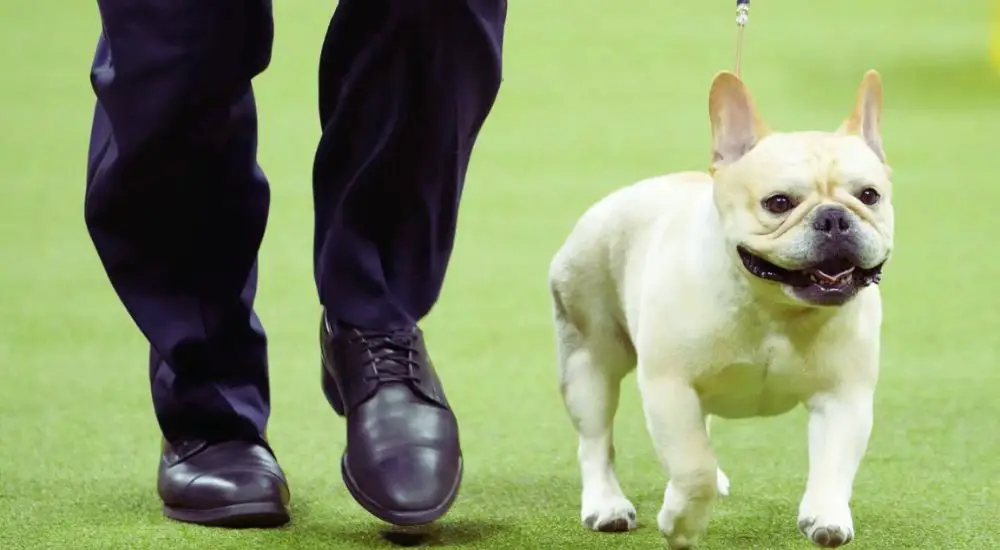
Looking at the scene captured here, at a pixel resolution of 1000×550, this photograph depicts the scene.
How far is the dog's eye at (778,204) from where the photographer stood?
1.38 m

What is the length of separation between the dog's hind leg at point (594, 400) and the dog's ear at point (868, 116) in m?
0.44

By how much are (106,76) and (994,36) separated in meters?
5.45

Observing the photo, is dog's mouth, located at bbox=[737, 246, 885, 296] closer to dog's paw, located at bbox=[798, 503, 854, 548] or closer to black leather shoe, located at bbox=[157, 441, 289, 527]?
dog's paw, located at bbox=[798, 503, 854, 548]

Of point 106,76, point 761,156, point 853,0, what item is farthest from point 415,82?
point 853,0

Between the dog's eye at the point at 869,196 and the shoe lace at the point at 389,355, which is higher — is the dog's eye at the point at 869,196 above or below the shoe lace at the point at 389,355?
above

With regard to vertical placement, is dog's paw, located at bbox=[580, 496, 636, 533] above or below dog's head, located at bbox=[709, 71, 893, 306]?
below

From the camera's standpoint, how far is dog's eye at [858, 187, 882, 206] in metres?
1.39

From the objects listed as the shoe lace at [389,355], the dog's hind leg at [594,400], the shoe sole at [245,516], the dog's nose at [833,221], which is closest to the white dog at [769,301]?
the dog's nose at [833,221]

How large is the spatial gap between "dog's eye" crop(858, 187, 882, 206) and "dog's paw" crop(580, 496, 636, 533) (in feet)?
1.70

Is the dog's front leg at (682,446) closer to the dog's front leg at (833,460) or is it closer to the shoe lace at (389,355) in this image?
the dog's front leg at (833,460)

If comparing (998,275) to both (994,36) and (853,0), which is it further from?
(853,0)

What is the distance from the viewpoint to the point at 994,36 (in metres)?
6.47

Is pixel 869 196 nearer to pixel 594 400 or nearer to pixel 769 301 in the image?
pixel 769 301

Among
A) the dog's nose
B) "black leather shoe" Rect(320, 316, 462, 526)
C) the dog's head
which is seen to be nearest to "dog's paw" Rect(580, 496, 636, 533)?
"black leather shoe" Rect(320, 316, 462, 526)
